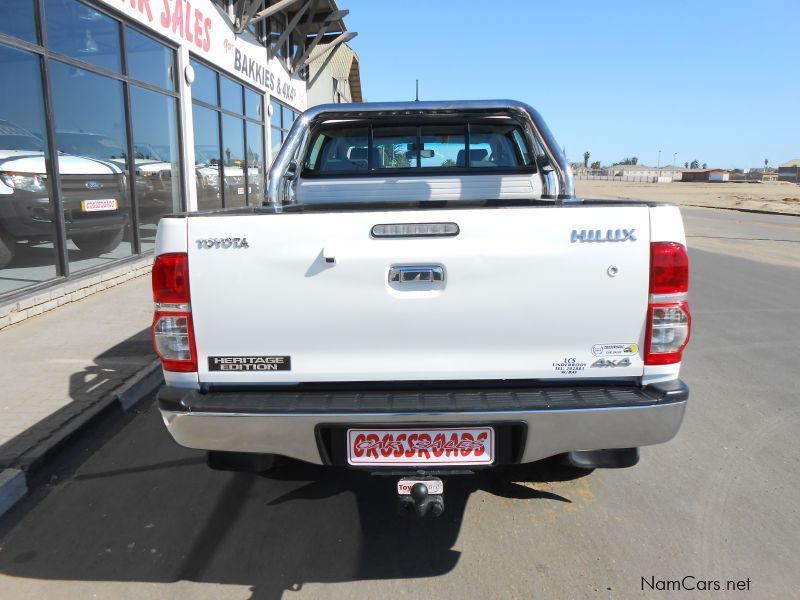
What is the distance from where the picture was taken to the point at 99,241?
322 inches

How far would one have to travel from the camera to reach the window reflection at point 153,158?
9047mm

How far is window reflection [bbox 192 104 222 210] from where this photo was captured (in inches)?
443

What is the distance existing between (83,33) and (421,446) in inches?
303

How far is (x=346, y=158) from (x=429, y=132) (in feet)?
2.24

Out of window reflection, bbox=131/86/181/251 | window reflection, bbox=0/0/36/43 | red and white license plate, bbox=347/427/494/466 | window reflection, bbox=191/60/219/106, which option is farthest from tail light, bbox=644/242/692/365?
window reflection, bbox=191/60/219/106

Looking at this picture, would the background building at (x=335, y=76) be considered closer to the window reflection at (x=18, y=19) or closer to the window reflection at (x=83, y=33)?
the window reflection at (x=83, y=33)

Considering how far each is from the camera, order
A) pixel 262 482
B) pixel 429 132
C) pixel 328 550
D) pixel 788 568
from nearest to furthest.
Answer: pixel 788 568, pixel 328 550, pixel 262 482, pixel 429 132

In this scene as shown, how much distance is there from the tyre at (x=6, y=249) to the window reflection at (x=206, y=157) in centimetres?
507

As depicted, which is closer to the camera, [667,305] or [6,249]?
[667,305]

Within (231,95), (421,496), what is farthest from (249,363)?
(231,95)

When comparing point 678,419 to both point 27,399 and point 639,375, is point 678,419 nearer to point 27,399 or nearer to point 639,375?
point 639,375

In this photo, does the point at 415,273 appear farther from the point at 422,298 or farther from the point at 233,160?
the point at 233,160

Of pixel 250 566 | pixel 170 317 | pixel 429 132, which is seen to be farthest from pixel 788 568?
pixel 429 132

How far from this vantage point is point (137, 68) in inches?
352
